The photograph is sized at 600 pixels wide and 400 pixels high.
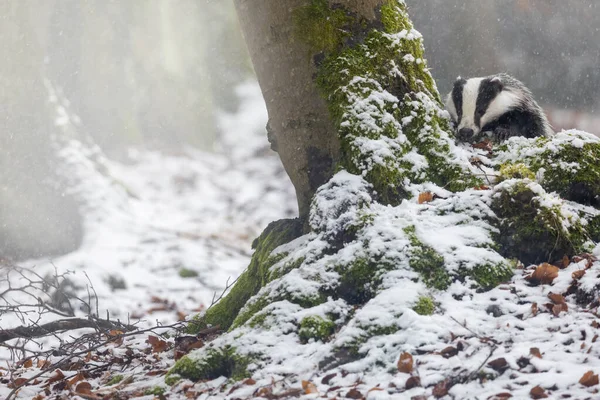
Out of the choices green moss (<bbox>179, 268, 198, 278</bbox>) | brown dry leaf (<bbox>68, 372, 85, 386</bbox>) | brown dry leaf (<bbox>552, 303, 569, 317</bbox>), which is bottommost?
brown dry leaf (<bbox>552, 303, 569, 317</bbox>)

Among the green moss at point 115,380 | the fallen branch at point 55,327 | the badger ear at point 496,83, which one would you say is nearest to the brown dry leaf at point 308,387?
the green moss at point 115,380

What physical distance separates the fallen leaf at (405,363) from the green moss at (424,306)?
0.29 m

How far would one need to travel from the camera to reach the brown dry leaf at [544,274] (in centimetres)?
247

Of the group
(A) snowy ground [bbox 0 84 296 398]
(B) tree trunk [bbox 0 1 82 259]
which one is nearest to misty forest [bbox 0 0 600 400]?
(A) snowy ground [bbox 0 84 296 398]

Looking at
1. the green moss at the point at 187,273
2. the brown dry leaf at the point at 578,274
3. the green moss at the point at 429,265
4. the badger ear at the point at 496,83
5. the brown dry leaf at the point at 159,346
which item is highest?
the green moss at the point at 187,273

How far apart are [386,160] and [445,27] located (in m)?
7.84

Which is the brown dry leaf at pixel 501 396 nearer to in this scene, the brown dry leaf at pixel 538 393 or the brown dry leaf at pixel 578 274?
the brown dry leaf at pixel 538 393

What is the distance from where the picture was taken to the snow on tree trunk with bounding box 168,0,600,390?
2.34m

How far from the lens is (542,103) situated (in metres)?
10.8

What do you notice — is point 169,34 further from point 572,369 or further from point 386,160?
point 572,369

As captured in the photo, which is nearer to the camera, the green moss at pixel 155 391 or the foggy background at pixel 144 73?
the green moss at pixel 155 391

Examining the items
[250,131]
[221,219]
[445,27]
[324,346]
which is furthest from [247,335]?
[250,131]

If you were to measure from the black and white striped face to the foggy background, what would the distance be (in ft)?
17.7

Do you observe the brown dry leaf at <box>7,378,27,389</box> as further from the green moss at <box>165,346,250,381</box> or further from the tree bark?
the tree bark
